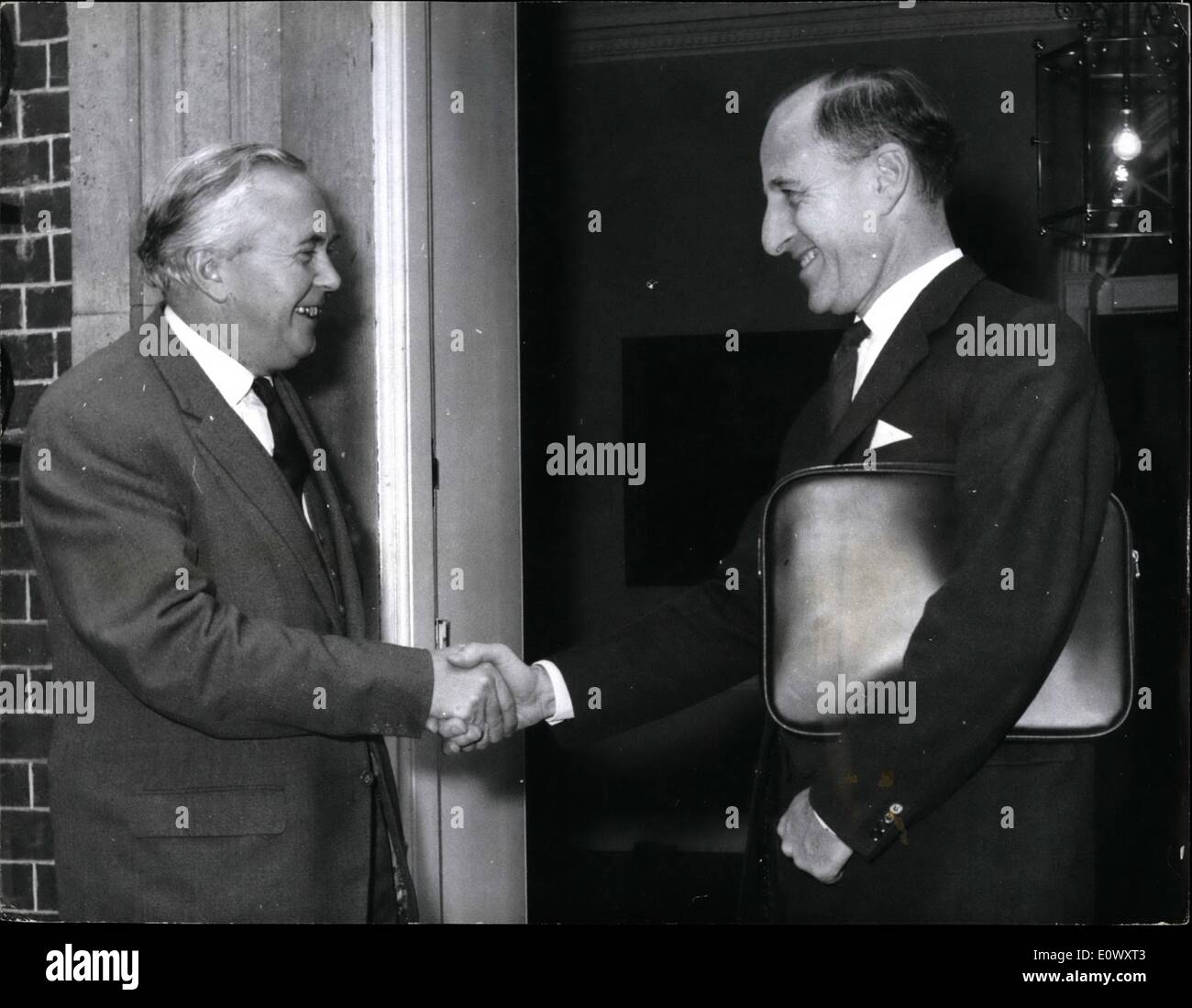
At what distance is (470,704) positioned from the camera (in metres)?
2.58

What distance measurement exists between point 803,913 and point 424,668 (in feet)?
2.72

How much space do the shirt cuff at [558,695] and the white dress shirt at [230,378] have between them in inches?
22.1

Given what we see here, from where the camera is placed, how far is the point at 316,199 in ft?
8.41

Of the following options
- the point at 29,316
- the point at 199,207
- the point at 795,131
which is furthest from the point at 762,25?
the point at 29,316

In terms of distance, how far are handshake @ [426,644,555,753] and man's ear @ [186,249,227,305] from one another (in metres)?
0.78

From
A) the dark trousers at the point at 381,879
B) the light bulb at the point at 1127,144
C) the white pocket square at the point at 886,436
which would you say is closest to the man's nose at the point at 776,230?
the white pocket square at the point at 886,436

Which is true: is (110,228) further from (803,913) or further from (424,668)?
(803,913)

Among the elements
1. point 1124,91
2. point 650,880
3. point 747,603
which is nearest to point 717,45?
point 1124,91

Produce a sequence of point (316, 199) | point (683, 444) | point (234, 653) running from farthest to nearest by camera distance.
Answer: point (683, 444)
point (316, 199)
point (234, 653)

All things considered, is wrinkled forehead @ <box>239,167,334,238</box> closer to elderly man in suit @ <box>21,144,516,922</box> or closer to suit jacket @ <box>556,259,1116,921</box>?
elderly man in suit @ <box>21,144,516,922</box>

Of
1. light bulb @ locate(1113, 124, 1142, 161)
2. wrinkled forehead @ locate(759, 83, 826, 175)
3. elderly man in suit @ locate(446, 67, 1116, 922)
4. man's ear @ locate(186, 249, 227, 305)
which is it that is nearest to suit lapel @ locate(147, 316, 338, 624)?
man's ear @ locate(186, 249, 227, 305)

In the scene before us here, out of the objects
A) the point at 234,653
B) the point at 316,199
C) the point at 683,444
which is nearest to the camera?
the point at 234,653

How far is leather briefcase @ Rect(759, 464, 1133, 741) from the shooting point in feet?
7.94

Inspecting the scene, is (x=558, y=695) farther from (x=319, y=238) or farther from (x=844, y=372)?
(x=319, y=238)
